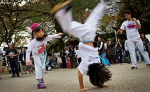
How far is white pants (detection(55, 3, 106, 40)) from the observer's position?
4441mm

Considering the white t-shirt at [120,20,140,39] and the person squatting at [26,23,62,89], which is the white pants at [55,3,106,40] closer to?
the person squatting at [26,23,62,89]

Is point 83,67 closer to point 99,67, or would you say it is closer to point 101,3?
point 99,67

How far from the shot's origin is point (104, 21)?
135 ft

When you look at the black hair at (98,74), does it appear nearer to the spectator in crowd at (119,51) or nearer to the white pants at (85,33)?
the white pants at (85,33)

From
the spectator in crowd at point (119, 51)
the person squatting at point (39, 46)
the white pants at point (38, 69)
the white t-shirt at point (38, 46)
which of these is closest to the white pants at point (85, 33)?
the person squatting at point (39, 46)

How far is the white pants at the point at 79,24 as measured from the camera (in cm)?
444

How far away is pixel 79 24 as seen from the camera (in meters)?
4.93

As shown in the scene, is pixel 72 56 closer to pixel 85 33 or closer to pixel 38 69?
pixel 38 69

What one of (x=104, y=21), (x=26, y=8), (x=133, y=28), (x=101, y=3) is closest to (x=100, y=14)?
(x=101, y=3)

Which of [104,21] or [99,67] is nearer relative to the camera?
[99,67]

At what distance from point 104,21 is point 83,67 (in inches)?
1440

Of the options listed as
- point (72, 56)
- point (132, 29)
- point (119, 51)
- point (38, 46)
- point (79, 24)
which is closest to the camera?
point (79, 24)

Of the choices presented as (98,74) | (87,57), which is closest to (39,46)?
(87,57)

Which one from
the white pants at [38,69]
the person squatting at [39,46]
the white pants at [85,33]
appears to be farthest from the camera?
the white pants at [38,69]
